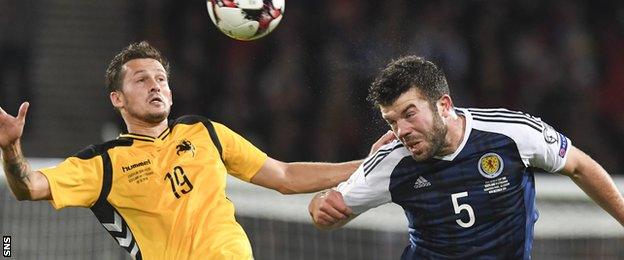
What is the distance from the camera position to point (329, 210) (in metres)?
5.36

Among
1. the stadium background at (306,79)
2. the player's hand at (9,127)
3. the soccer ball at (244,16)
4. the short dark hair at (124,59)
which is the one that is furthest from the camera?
the stadium background at (306,79)

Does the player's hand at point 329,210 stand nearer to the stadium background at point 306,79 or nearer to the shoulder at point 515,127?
the shoulder at point 515,127

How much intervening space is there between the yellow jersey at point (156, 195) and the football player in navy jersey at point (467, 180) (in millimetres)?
574

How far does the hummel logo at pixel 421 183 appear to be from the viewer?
5.45 meters

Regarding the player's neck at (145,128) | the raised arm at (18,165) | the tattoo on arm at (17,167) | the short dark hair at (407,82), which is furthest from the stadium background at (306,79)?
the tattoo on arm at (17,167)

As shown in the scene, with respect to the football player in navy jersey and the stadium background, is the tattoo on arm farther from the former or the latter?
the stadium background

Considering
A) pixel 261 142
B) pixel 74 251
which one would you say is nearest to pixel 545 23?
pixel 261 142

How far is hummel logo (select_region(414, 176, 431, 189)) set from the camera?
5445mm

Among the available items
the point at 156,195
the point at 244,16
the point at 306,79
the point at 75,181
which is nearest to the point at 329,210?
the point at 156,195

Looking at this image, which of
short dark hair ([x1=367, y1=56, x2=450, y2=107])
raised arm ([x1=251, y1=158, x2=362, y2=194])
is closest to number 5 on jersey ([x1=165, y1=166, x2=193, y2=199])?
raised arm ([x1=251, y1=158, x2=362, y2=194])

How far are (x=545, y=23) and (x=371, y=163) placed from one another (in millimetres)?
6605

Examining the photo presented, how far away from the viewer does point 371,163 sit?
5.50m

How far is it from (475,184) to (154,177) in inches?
62.0

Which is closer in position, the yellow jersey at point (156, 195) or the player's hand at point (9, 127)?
the player's hand at point (9, 127)
